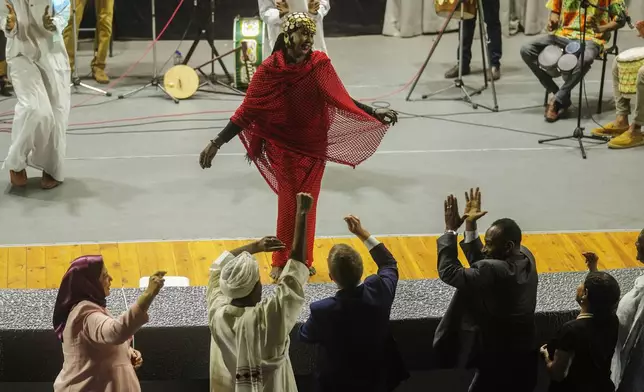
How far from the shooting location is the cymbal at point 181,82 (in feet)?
28.1

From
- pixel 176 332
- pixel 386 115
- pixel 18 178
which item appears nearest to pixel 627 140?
pixel 386 115

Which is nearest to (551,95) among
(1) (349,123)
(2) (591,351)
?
(1) (349,123)

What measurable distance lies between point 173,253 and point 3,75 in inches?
154

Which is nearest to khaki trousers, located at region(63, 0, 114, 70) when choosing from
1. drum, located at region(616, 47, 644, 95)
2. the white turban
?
drum, located at region(616, 47, 644, 95)

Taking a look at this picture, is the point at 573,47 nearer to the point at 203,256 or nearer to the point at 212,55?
the point at 212,55

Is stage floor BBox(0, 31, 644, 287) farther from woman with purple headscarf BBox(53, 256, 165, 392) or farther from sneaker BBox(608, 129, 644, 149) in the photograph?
woman with purple headscarf BBox(53, 256, 165, 392)

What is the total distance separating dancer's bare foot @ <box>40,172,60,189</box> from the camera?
21.4ft

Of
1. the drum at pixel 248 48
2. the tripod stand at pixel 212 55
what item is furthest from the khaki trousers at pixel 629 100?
the tripod stand at pixel 212 55

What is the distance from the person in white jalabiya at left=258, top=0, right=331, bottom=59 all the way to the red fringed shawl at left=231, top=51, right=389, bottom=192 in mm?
2225

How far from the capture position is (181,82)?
28.2 feet

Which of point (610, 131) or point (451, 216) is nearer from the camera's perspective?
point (451, 216)

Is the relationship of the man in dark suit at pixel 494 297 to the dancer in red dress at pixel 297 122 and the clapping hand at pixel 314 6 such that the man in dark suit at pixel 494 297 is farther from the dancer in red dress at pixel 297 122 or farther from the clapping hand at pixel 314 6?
the clapping hand at pixel 314 6

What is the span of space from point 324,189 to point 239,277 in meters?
3.34

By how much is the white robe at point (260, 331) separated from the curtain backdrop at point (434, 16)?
316 inches
